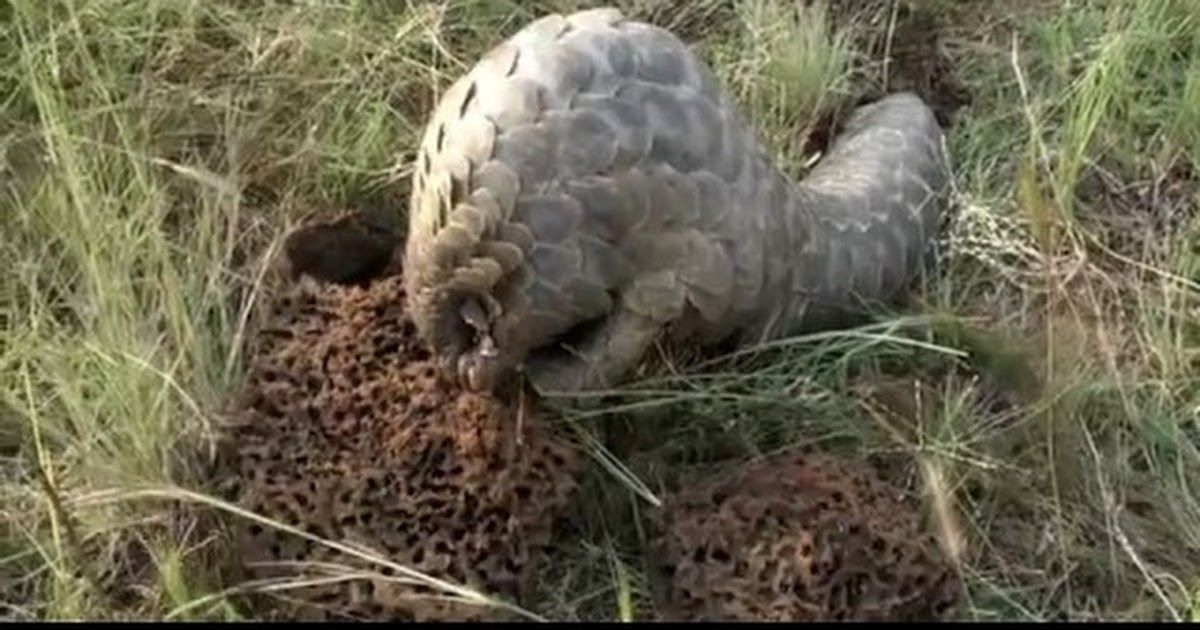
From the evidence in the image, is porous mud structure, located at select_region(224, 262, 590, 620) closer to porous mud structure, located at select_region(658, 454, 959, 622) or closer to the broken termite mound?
the broken termite mound

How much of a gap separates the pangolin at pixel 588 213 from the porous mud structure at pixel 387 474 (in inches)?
2.2

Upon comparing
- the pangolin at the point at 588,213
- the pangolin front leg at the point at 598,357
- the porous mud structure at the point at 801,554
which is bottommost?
the porous mud structure at the point at 801,554

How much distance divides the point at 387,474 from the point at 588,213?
0.92 feet

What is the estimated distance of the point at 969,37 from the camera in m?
2.42

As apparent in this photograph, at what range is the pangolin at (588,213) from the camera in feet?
5.81

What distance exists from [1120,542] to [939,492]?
0.17 metres

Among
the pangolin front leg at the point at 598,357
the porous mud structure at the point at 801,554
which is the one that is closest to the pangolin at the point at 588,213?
the pangolin front leg at the point at 598,357

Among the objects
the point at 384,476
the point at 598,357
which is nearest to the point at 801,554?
the point at 598,357

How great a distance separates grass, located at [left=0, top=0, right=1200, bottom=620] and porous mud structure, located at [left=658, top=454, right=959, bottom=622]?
0.05 m

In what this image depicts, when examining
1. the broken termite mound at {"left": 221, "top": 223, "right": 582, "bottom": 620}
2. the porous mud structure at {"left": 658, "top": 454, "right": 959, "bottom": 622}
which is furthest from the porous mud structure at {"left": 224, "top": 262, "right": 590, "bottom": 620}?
the porous mud structure at {"left": 658, "top": 454, "right": 959, "bottom": 622}

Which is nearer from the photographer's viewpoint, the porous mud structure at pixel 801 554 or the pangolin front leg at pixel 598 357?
the porous mud structure at pixel 801 554

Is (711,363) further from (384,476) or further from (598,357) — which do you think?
(384,476)

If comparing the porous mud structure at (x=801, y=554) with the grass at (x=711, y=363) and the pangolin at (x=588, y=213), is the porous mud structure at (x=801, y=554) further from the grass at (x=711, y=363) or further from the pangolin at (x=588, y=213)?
the pangolin at (x=588, y=213)

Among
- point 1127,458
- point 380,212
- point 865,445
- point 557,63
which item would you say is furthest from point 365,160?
point 1127,458
